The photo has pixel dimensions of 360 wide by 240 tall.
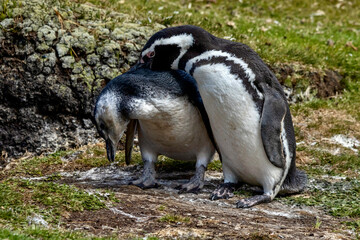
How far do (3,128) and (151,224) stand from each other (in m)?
3.91

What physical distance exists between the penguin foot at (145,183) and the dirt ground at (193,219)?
0.09m

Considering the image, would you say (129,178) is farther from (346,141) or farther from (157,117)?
(346,141)

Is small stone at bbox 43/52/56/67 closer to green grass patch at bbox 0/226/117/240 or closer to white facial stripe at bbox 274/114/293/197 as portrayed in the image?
white facial stripe at bbox 274/114/293/197

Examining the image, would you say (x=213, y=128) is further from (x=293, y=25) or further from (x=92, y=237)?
(x=293, y=25)

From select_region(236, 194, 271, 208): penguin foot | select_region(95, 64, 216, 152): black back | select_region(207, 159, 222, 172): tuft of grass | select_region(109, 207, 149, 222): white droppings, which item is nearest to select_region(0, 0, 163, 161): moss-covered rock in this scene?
select_region(207, 159, 222, 172): tuft of grass

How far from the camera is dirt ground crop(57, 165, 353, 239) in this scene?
4105mm

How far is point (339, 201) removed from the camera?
5371 millimetres

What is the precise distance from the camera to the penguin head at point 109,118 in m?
5.18

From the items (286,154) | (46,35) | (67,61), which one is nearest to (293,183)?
(286,154)

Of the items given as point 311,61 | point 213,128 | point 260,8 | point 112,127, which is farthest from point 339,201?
point 260,8

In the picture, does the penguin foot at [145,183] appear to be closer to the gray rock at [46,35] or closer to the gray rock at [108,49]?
the gray rock at [108,49]

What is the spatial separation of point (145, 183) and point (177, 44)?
144 cm

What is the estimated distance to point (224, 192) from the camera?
541 cm

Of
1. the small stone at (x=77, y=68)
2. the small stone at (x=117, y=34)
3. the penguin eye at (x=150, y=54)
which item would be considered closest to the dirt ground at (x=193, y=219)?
the penguin eye at (x=150, y=54)
